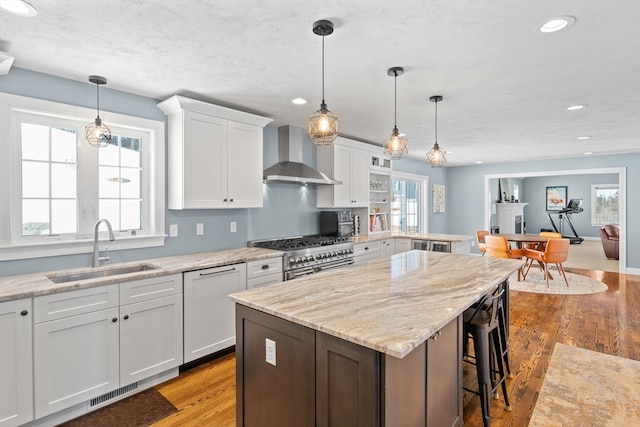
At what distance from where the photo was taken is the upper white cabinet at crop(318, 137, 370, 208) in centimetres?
484

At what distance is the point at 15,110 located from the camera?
2512 mm

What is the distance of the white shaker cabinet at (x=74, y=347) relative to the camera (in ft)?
7.03

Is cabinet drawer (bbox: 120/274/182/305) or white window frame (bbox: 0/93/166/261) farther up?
white window frame (bbox: 0/93/166/261)

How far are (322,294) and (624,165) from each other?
309 inches

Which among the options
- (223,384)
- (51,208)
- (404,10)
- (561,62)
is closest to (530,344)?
(561,62)

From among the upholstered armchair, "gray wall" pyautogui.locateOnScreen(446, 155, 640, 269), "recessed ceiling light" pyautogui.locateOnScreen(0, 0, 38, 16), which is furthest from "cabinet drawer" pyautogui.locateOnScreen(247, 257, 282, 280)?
the upholstered armchair

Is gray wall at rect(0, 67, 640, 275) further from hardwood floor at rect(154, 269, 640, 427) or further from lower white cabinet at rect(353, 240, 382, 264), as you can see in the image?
hardwood floor at rect(154, 269, 640, 427)

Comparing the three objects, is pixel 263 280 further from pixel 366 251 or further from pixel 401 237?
pixel 401 237

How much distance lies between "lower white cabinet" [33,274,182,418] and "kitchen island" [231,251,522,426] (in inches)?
45.0

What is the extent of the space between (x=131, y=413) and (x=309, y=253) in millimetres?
2126

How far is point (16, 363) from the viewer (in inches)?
80.7

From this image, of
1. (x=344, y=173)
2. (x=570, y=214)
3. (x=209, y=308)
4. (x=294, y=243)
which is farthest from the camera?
(x=570, y=214)

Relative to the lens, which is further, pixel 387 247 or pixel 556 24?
pixel 387 247

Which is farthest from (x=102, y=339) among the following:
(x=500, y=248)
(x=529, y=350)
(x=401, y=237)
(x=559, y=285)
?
(x=559, y=285)
